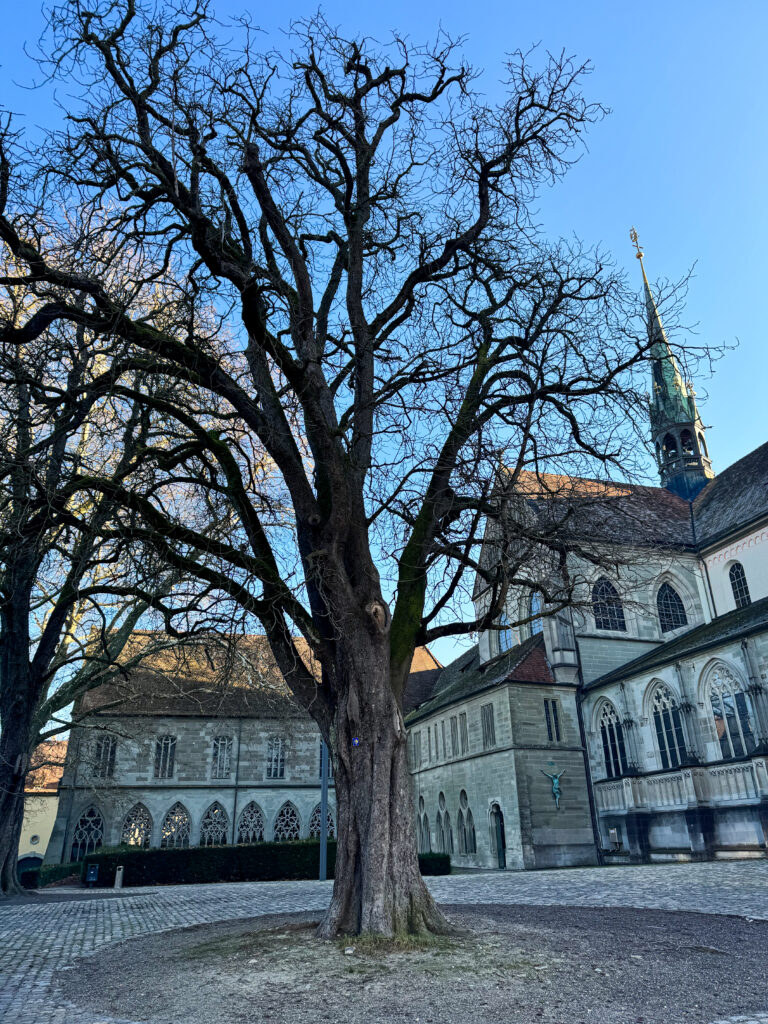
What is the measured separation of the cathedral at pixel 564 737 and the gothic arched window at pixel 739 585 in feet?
0.20

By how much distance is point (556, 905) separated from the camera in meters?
11.1

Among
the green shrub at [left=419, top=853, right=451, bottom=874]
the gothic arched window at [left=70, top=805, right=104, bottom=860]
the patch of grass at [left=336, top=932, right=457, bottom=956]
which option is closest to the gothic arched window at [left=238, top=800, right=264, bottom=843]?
the gothic arched window at [left=70, top=805, right=104, bottom=860]

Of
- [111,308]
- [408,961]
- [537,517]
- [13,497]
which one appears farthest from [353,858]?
[111,308]

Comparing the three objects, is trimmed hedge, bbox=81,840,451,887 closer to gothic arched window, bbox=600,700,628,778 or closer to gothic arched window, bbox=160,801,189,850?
gothic arched window, bbox=600,700,628,778

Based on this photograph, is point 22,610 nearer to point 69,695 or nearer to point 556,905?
point 69,695

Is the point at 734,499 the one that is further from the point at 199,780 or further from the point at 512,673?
the point at 199,780

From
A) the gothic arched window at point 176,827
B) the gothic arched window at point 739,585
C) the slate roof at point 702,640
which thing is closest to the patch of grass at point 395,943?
the slate roof at point 702,640

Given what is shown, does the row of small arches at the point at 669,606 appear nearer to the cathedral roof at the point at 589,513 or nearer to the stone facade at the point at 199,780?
the stone facade at the point at 199,780

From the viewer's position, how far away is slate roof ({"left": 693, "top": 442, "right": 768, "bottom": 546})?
96.1ft

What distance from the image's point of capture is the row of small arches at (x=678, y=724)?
2272 cm

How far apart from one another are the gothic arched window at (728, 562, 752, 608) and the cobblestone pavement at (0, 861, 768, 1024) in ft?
42.8

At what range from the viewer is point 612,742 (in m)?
28.2

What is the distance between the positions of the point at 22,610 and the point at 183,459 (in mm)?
8240

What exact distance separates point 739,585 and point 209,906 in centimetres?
2467
